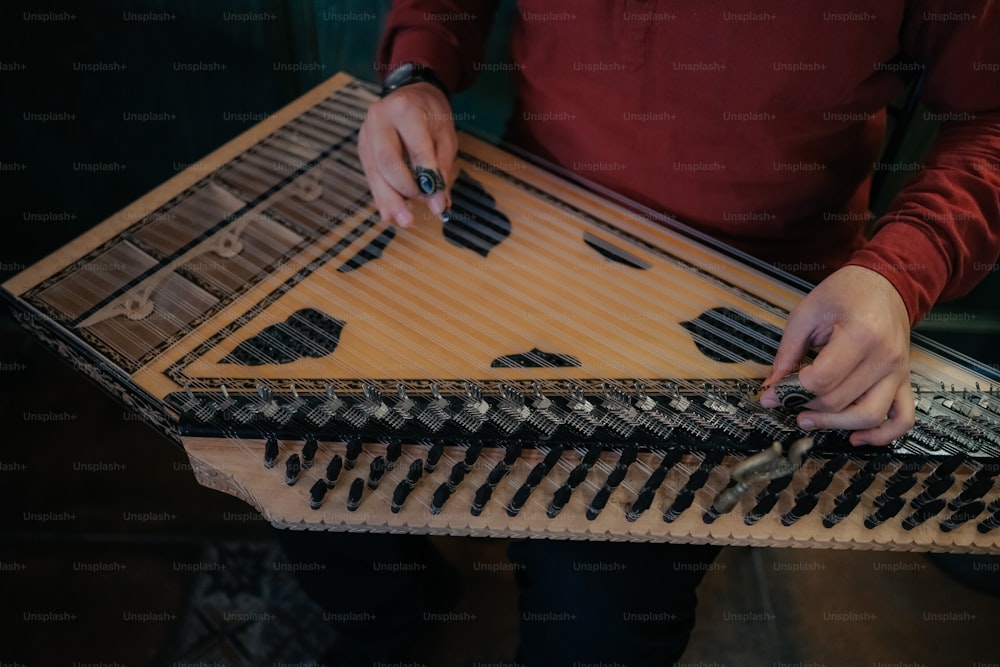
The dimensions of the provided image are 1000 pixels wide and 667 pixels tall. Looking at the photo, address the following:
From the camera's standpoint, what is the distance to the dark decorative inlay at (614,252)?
4.73ft

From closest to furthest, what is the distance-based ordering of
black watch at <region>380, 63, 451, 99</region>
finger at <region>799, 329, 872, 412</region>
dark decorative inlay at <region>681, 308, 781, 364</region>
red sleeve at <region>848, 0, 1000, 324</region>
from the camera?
finger at <region>799, 329, 872, 412</region> < red sleeve at <region>848, 0, 1000, 324</region> < dark decorative inlay at <region>681, 308, 781, 364</region> < black watch at <region>380, 63, 451, 99</region>

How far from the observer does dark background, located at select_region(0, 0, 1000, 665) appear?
1.94m

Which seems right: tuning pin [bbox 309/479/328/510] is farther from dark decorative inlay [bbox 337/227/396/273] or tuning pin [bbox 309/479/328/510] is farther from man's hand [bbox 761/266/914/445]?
man's hand [bbox 761/266/914/445]

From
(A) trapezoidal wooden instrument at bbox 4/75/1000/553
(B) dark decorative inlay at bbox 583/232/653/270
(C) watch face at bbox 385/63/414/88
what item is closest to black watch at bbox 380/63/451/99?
(C) watch face at bbox 385/63/414/88

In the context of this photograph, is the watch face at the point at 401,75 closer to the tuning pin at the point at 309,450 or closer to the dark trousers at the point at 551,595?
the tuning pin at the point at 309,450

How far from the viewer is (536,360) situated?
127 centimetres

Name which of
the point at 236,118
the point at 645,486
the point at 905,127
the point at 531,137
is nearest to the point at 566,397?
the point at 645,486

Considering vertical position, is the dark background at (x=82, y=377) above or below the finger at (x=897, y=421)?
below

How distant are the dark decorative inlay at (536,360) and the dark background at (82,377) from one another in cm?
100

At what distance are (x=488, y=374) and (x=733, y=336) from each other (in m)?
0.44

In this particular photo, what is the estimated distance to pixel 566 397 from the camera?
1218mm

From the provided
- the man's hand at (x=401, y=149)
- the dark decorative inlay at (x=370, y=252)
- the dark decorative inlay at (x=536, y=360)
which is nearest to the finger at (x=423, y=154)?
the man's hand at (x=401, y=149)

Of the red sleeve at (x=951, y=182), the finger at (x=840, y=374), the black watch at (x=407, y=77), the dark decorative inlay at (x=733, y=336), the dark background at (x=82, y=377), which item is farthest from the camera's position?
the dark background at (x=82, y=377)

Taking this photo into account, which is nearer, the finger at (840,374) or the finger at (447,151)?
the finger at (840,374)
